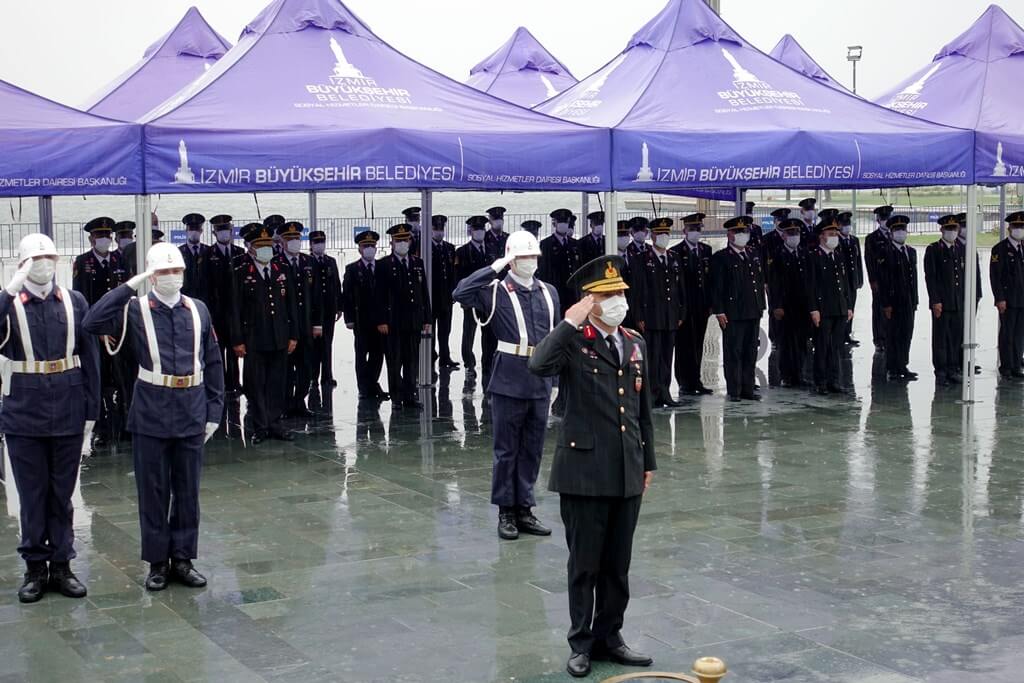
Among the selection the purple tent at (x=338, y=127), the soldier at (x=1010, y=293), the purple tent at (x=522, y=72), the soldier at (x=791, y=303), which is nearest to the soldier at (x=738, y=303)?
the soldier at (x=791, y=303)

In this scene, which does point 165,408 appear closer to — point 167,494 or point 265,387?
point 167,494

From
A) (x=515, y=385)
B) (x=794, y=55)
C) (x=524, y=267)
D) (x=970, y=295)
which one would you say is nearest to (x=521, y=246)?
(x=524, y=267)

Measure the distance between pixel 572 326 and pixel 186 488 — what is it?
263 centimetres

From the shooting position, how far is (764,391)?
1455 cm

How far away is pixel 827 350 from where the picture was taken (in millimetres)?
14297

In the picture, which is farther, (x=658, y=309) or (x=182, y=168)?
(x=658, y=309)

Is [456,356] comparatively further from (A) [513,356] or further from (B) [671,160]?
(A) [513,356]

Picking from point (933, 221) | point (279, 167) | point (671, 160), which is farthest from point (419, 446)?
point (933, 221)

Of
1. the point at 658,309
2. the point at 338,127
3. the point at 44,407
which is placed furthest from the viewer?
the point at 658,309

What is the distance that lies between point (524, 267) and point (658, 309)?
5.12 m

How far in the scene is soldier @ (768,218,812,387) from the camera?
581 inches

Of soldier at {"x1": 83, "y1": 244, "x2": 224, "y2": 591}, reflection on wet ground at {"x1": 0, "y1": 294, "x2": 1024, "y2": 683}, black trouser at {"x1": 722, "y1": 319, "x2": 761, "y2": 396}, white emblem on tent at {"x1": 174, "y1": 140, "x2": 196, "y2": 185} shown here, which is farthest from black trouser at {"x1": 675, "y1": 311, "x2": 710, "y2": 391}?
soldier at {"x1": 83, "y1": 244, "x2": 224, "y2": 591}

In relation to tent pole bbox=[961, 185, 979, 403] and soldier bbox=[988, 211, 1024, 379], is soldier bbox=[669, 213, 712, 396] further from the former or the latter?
soldier bbox=[988, 211, 1024, 379]

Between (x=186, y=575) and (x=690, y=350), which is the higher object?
(x=690, y=350)
